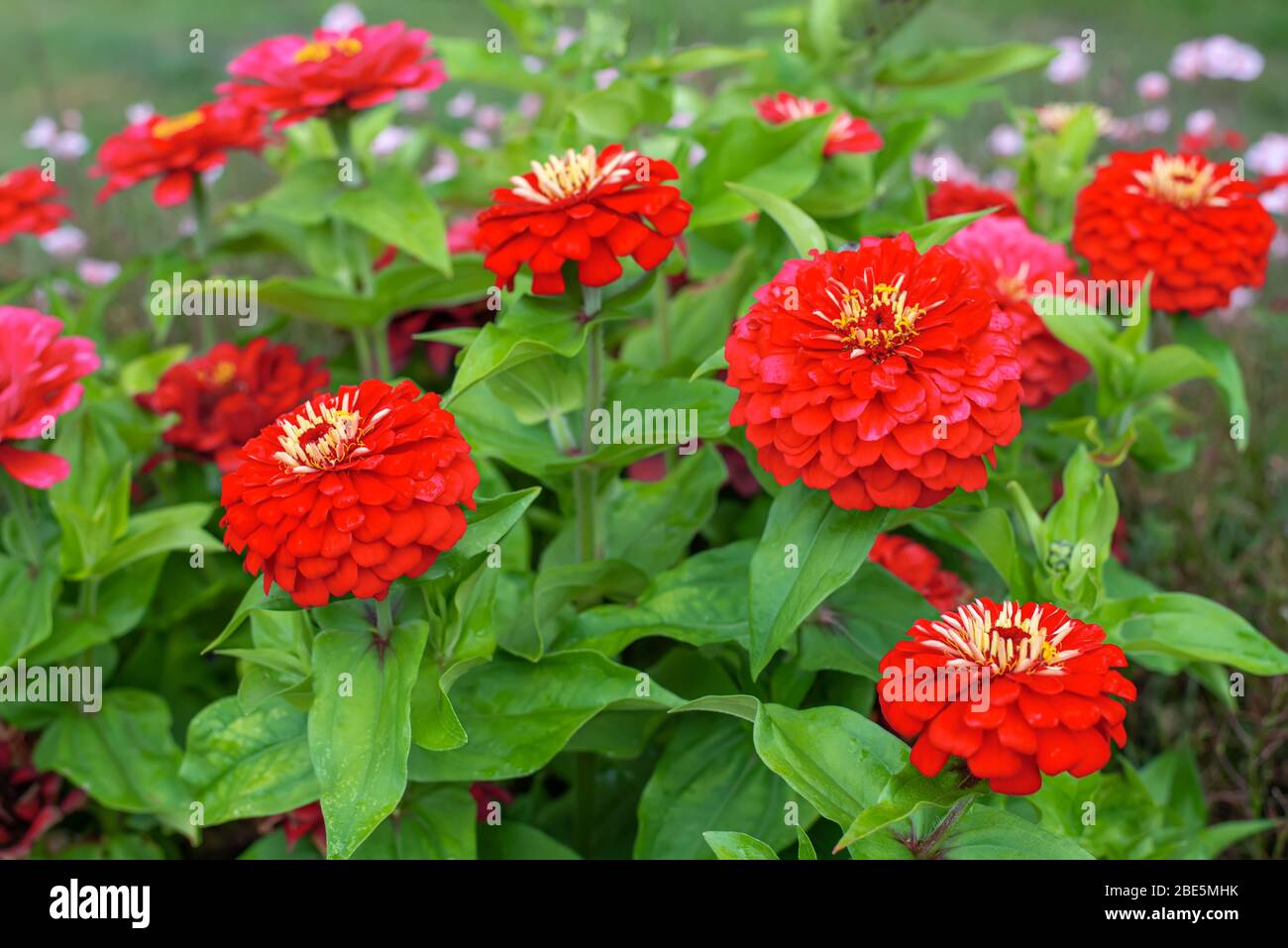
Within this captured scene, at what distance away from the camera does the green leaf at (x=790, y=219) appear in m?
1.43

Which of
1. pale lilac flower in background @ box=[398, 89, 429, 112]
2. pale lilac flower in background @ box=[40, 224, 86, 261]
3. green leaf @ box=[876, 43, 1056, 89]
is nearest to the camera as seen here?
green leaf @ box=[876, 43, 1056, 89]

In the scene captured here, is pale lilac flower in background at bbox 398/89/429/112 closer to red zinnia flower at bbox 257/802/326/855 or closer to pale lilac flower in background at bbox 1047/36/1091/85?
pale lilac flower in background at bbox 1047/36/1091/85

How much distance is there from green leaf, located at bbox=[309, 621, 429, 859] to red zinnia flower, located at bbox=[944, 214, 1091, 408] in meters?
0.90

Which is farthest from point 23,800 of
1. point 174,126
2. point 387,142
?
point 387,142

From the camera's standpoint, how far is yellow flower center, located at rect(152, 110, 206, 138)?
201cm

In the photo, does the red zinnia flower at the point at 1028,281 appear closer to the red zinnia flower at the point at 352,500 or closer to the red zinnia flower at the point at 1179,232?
the red zinnia flower at the point at 1179,232

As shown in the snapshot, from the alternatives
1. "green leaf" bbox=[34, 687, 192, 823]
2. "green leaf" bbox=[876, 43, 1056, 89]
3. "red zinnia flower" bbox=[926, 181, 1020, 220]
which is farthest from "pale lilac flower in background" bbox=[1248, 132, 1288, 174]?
"green leaf" bbox=[34, 687, 192, 823]

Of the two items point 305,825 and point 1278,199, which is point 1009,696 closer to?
point 305,825

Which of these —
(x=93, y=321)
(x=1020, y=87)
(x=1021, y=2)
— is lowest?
(x=93, y=321)

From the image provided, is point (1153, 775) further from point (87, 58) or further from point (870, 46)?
point (87, 58)

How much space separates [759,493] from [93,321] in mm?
1188
